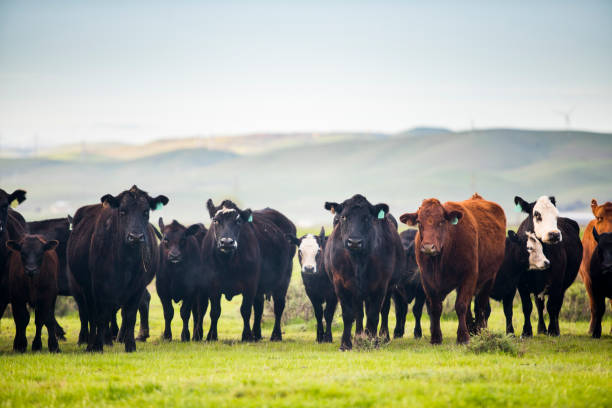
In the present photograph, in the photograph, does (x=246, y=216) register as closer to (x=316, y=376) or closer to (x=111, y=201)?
(x=111, y=201)

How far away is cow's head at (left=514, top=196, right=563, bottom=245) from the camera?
1391 cm

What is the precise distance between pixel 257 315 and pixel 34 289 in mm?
4883

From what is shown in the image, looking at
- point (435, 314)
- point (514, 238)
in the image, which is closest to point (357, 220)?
point (435, 314)

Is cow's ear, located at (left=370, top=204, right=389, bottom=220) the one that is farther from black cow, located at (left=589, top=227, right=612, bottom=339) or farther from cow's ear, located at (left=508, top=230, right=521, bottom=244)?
black cow, located at (left=589, top=227, right=612, bottom=339)

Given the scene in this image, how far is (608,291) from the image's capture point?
1429cm

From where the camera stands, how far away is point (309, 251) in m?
15.4

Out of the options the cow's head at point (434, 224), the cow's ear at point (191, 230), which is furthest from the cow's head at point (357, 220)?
the cow's ear at point (191, 230)

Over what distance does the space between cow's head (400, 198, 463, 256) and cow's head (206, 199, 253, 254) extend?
3784 millimetres

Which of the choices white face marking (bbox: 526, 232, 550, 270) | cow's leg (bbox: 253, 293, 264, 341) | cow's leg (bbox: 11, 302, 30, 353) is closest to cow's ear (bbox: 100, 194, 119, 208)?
cow's leg (bbox: 11, 302, 30, 353)

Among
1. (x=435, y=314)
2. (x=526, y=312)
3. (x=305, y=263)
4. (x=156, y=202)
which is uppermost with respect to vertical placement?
(x=156, y=202)

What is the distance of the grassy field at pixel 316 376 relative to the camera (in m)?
7.91

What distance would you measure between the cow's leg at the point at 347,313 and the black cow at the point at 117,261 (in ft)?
11.1

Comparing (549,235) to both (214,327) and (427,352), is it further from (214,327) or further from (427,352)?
(214,327)

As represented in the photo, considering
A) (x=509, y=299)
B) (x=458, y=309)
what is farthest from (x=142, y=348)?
(x=509, y=299)
